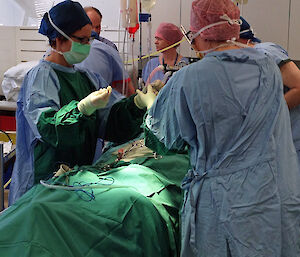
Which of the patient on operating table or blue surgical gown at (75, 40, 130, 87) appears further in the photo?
blue surgical gown at (75, 40, 130, 87)

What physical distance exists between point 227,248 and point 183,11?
3.58 meters

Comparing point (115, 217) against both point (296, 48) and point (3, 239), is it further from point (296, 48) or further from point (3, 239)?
point (296, 48)

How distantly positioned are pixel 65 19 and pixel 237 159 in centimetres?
116

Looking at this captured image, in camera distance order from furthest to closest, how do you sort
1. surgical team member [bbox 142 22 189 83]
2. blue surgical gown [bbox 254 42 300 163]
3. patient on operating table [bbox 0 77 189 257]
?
surgical team member [bbox 142 22 189 83]
blue surgical gown [bbox 254 42 300 163]
patient on operating table [bbox 0 77 189 257]

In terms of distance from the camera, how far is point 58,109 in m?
1.94

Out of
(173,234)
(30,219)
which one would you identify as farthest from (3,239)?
(173,234)

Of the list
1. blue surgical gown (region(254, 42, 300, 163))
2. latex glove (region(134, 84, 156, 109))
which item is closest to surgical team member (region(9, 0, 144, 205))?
latex glove (region(134, 84, 156, 109))

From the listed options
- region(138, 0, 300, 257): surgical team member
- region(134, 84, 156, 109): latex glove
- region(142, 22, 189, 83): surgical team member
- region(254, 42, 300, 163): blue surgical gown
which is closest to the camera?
region(138, 0, 300, 257): surgical team member

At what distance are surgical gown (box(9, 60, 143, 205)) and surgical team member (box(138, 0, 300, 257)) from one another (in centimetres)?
59

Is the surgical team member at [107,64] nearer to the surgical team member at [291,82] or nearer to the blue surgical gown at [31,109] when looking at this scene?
the blue surgical gown at [31,109]

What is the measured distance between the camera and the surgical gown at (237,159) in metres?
1.38

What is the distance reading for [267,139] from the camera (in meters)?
1.39

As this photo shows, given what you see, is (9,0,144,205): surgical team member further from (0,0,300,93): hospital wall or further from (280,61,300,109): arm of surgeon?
(0,0,300,93): hospital wall

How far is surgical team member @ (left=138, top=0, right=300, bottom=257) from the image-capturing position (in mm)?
1375
